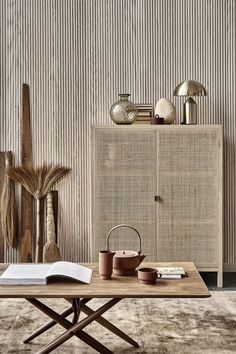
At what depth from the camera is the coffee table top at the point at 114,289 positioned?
2.76 meters

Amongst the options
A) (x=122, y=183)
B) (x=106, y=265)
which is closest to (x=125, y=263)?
(x=106, y=265)

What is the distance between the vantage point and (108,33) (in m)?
5.55

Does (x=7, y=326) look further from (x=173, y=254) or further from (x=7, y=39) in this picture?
(x=7, y=39)

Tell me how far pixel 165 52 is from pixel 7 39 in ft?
4.62

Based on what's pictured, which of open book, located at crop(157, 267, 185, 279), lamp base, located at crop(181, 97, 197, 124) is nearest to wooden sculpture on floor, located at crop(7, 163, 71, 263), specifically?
lamp base, located at crop(181, 97, 197, 124)

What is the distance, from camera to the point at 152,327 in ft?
12.2

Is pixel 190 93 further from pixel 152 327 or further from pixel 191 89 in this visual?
pixel 152 327

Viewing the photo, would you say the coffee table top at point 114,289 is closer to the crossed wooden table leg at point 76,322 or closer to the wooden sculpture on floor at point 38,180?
the crossed wooden table leg at point 76,322

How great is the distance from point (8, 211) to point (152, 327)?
86.0 inches

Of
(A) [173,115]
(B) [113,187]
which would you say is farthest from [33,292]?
(A) [173,115]

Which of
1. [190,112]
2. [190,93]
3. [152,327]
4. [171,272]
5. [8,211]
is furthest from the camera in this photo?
[8,211]

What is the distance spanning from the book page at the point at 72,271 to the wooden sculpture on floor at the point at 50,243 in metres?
1.93

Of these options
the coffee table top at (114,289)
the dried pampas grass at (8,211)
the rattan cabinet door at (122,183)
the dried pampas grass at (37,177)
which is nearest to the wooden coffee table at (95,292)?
the coffee table top at (114,289)

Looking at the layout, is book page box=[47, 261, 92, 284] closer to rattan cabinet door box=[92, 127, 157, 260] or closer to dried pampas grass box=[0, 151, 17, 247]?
rattan cabinet door box=[92, 127, 157, 260]
